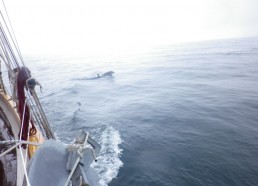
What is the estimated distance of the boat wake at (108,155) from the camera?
33.8 feet

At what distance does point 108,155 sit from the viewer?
1208 cm

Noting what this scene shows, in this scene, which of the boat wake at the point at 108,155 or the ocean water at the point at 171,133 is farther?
the boat wake at the point at 108,155

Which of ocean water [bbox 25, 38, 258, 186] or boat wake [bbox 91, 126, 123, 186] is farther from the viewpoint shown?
boat wake [bbox 91, 126, 123, 186]

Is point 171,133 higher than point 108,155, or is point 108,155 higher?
point 108,155

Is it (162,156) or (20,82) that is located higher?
(20,82)

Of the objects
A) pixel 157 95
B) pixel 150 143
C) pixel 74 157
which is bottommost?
pixel 157 95

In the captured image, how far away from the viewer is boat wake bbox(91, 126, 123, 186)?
10297 millimetres

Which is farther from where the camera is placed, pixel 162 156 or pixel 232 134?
pixel 232 134

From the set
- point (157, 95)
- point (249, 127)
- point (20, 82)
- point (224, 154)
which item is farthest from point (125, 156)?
point (157, 95)

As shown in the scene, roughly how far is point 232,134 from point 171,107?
7.24 m

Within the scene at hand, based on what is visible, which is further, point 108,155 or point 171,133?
point 171,133

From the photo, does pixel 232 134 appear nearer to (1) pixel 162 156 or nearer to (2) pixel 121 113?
(1) pixel 162 156

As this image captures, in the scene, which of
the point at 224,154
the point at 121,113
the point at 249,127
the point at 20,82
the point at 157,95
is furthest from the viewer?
the point at 157,95

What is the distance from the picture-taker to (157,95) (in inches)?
1014
